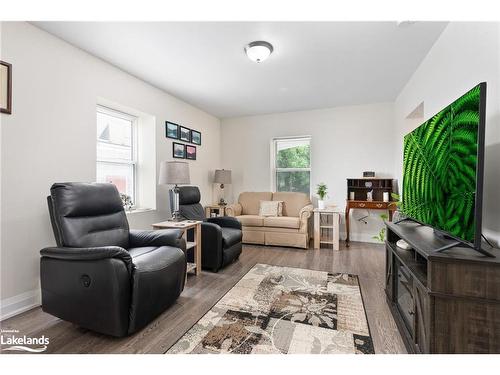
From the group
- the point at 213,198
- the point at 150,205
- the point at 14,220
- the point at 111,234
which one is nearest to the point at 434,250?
the point at 111,234

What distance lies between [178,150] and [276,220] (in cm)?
200

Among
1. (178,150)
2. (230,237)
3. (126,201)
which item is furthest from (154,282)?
(178,150)

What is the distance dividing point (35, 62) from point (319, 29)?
2.52 m

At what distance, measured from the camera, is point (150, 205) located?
138 inches

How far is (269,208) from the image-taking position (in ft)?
14.6

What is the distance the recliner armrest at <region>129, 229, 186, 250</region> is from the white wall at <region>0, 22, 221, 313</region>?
0.75m

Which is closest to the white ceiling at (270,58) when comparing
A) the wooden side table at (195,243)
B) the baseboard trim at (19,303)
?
the wooden side table at (195,243)

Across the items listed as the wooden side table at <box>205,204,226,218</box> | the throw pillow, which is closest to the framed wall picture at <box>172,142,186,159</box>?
the wooden side table at <box>205,204,226,218</box>

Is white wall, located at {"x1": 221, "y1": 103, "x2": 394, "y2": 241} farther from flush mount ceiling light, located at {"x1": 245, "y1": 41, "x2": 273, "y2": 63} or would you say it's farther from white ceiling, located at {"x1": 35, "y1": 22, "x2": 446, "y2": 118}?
flush mount ceiling light, located at {"x1": 245, "y1": 41, "x2": 273, "y2": 63}

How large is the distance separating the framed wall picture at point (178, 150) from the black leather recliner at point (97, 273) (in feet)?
6.01

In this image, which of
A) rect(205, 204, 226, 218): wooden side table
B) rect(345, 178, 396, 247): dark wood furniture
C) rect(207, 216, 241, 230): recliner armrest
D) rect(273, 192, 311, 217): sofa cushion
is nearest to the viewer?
rect(207, 216, 241, 230): recliner armrest

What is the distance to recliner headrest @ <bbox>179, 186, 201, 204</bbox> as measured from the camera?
132 inches

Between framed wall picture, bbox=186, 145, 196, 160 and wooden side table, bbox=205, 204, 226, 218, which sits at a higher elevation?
framed wall picture, bbox=186, 145, 196, 160

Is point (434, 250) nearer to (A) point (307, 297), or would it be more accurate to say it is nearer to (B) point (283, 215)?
(A) point (307, 297)
